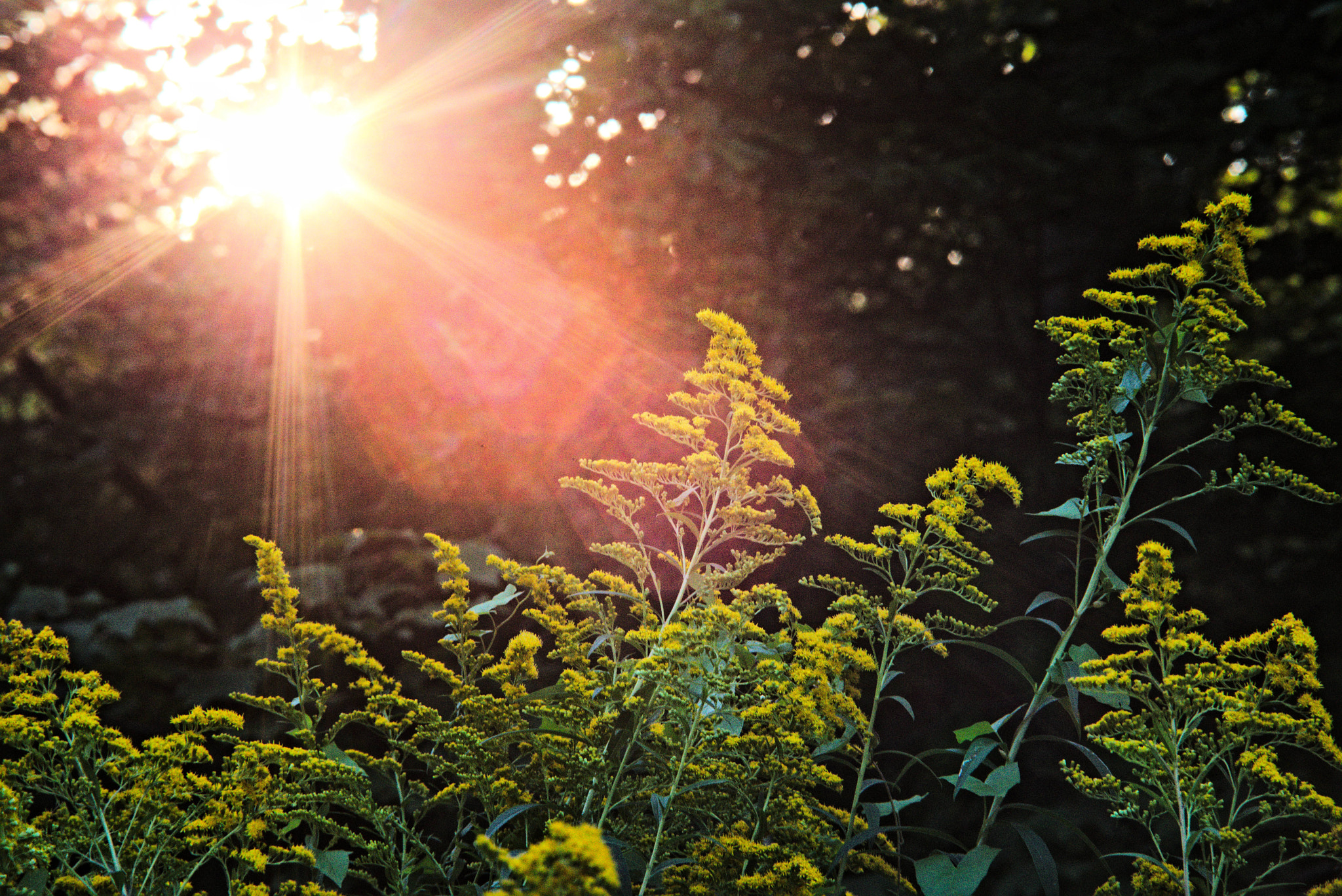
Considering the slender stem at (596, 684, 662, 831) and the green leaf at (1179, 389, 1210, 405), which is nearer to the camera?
the slender stem at (596, 684, 662, 831)

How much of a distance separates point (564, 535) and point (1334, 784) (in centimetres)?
268

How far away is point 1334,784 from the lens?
2756 millimetres

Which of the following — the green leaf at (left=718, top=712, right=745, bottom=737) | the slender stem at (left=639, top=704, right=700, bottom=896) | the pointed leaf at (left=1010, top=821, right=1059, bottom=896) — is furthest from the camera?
the pointed leaf at (left=1010, top=821, right=1059, bottom=896)

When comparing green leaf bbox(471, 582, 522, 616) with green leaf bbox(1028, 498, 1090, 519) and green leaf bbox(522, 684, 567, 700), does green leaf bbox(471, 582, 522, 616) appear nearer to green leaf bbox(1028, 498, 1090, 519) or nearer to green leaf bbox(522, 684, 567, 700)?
green leaf bbox(522, 684, 567, 700)

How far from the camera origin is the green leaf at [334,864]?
163 cm

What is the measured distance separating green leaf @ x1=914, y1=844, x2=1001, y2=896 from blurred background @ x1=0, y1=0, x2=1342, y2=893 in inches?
38.7

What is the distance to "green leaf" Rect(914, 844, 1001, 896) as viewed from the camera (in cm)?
161

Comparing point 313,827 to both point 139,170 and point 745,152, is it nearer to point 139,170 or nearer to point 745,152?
point 745,152

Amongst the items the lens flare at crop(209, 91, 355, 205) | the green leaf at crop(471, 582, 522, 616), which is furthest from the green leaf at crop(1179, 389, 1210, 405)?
the lens flare at crop(209, 91, 355, 205)

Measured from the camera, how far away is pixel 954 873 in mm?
1654

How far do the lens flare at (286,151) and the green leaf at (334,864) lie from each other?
2400 mm

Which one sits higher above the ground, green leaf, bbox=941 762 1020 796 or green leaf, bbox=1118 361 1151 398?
green leaf, bbox=1118 361 1151 398

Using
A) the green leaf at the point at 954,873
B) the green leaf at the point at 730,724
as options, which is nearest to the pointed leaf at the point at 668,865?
the green leaf at the point at 730,724

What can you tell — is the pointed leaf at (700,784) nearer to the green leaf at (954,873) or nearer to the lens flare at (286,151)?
the green leaf at (954,873)
